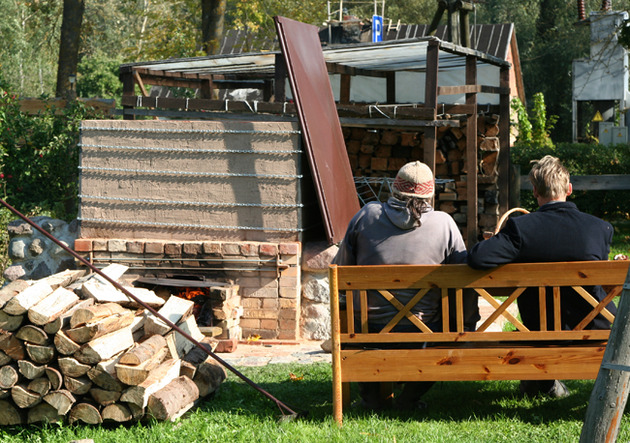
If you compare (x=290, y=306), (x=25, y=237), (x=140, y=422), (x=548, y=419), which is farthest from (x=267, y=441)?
(x=25, y=237)

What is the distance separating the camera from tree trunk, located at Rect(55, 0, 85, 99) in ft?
44.6

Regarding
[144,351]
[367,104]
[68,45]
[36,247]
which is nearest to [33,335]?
[144,351]

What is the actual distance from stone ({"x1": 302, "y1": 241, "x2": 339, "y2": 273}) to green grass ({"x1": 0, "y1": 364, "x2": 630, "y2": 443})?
73.5 inches

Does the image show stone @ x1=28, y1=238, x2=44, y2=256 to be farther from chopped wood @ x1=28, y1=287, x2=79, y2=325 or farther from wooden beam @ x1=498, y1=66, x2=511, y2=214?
wooden beam @ x1=498, y1=66, x2=511, y2=214

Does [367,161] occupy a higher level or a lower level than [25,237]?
higher

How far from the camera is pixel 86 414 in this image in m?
4.41

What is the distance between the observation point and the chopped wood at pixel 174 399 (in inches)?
171

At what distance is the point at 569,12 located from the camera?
30.5m

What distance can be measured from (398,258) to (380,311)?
0.32 meters

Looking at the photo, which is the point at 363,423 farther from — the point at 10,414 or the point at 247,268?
the point at 247,268

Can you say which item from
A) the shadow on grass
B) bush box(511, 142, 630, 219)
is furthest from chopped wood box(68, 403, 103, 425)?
bush box(511, 142, 630, 219)

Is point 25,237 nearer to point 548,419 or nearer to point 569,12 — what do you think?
point 548,419

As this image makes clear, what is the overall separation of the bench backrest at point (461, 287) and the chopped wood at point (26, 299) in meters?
1.80

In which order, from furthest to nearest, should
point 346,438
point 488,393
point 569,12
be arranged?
point 569,12 < point 488,393 < point 346,438
